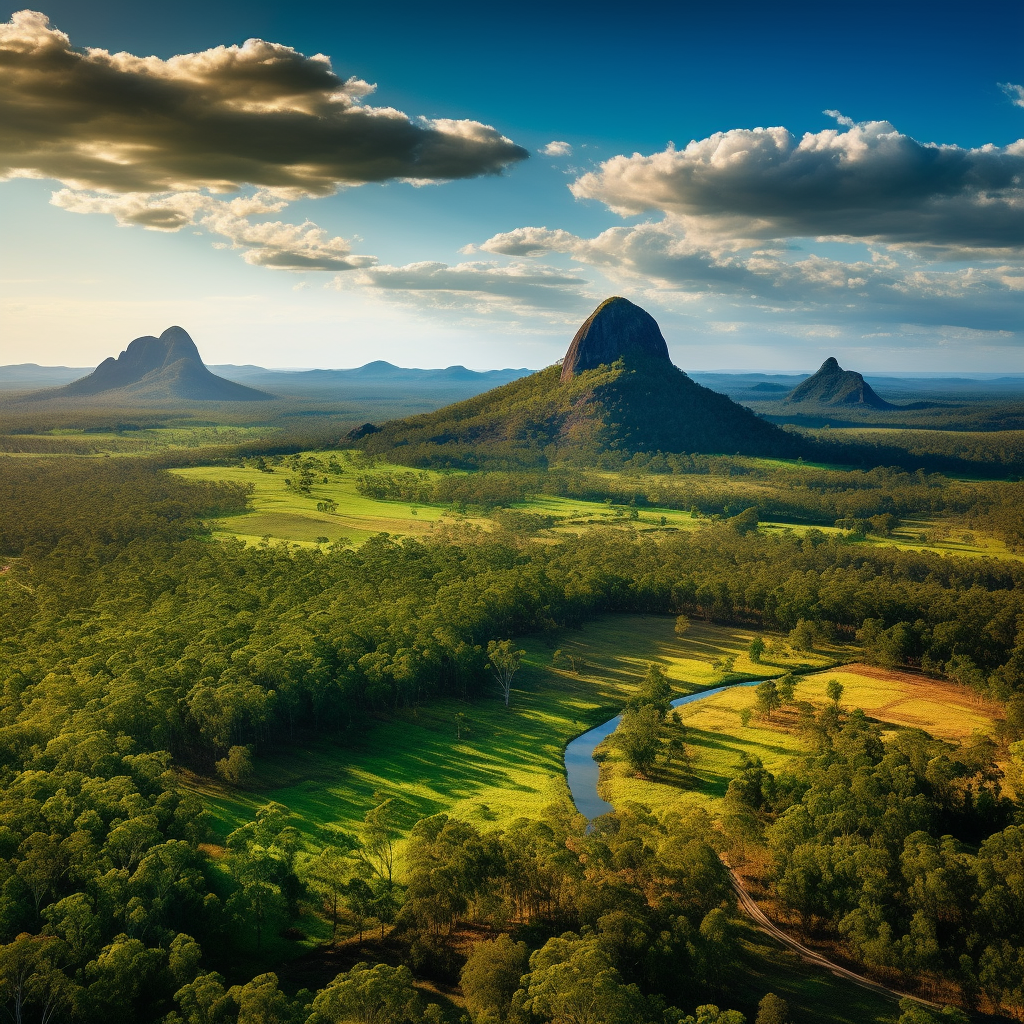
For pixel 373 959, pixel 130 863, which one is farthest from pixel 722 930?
pixel 130 863

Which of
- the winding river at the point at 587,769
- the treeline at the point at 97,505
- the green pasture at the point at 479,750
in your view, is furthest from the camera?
the treeline at the point at 97,505

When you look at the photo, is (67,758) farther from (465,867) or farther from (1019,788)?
(1019,788)

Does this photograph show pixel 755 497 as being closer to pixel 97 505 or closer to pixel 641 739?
pixel 641 739

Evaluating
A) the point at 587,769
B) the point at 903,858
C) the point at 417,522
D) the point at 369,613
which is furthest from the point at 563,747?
the point at 417,522

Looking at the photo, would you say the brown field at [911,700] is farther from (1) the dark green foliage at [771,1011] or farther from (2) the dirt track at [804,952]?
(1) the dark green foliage at [771,1011]

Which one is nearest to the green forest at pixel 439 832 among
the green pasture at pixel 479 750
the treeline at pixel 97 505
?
the green pasture at pixel 479 750

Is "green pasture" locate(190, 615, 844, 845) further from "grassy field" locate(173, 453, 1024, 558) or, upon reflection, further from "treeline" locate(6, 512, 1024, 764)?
"grassy field" locate(173, 453, 1024, 558)

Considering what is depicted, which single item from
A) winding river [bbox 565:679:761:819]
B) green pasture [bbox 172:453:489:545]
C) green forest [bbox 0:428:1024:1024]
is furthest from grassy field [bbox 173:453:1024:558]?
winding river [bbox 565:679:761:819]
